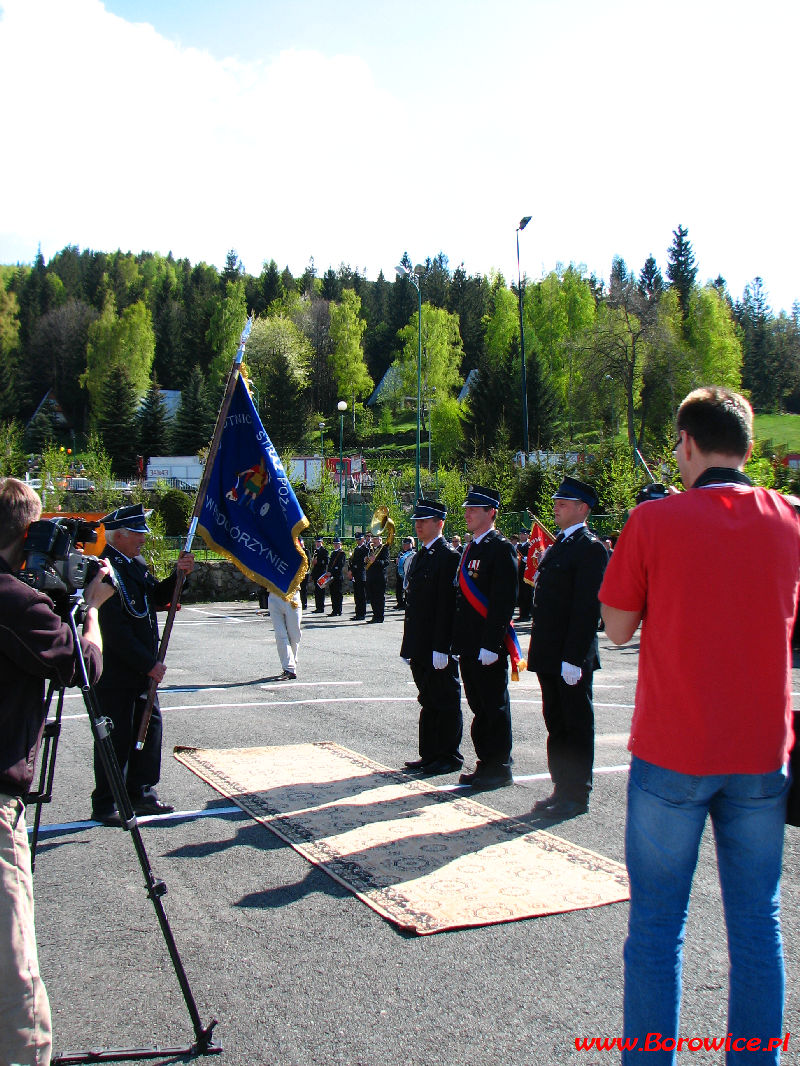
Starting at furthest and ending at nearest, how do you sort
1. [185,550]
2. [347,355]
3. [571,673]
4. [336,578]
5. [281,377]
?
[347,355] < [281,377] < [336,578] < [571,673] < [185,550]

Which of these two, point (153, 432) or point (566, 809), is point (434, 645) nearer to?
point (566, 809)

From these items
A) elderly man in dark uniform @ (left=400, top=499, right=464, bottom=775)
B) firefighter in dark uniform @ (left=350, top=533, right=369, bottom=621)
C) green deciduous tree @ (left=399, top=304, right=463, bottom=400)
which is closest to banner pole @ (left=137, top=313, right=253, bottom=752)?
elderly man in dark uniform @ (left=400, top=499, right=464, bottom=775)

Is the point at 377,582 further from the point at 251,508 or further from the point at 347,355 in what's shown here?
the point at 347,355

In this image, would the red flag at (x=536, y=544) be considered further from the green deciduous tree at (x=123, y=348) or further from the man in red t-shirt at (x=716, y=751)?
the green deciduous tree at (x=123, y=348)

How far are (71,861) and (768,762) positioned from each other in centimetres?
392

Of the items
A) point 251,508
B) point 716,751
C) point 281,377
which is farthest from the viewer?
point 281,377

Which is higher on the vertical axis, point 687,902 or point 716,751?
point 716,751

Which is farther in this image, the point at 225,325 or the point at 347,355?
the point at 225,325

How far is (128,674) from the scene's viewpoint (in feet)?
19.2

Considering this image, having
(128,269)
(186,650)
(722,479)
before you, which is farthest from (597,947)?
(128,269)

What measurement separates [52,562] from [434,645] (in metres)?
4.43

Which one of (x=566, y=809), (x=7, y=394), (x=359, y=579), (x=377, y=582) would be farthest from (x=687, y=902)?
(x=7, y=394)

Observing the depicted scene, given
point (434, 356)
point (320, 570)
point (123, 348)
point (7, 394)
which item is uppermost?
point (123, 348)

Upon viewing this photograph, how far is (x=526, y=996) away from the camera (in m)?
3.41
